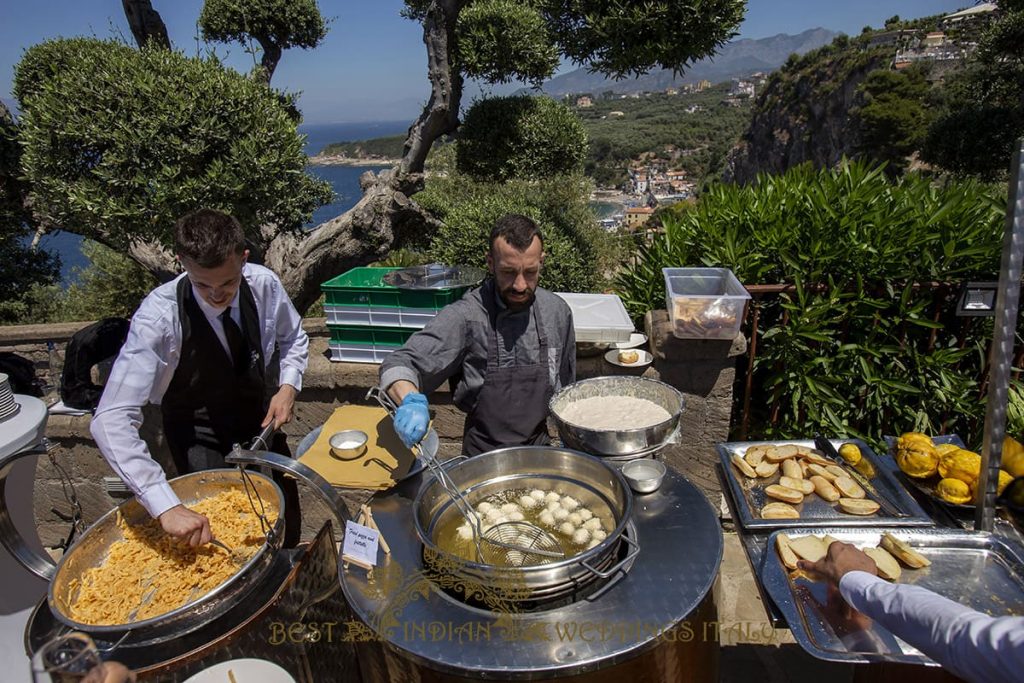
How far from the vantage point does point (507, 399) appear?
2.46 metres

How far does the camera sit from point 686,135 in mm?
88750

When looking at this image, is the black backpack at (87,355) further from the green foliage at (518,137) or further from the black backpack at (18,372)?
the green foliage at (518,137)

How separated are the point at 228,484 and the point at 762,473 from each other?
2.06m

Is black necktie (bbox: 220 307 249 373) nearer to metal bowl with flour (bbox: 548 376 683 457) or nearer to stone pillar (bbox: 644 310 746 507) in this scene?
metal bowl with flour (bbox: 548 376 683 457)

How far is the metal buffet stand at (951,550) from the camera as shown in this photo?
1.48m

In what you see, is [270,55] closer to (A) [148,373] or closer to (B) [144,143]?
(B) [144,143]

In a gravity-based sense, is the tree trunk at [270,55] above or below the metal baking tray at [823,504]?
above

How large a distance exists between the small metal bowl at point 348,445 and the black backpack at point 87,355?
183 centimetres

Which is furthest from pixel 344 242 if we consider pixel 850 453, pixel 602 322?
pixel 850 453

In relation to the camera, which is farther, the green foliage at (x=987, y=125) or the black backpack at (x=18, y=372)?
the green foliage at (x=987, y=125)

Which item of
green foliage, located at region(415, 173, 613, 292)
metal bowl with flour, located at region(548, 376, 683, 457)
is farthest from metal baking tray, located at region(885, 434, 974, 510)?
green foliage, located at region(415, 173, 613, 292)

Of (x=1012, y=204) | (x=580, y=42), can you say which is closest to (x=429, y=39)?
(x=580, y=42)

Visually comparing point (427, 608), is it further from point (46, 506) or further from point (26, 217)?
point (26, 217)

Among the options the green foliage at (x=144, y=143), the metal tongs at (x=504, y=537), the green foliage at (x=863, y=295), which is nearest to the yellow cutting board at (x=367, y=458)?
the metal tongs at (x=504, y=537)
